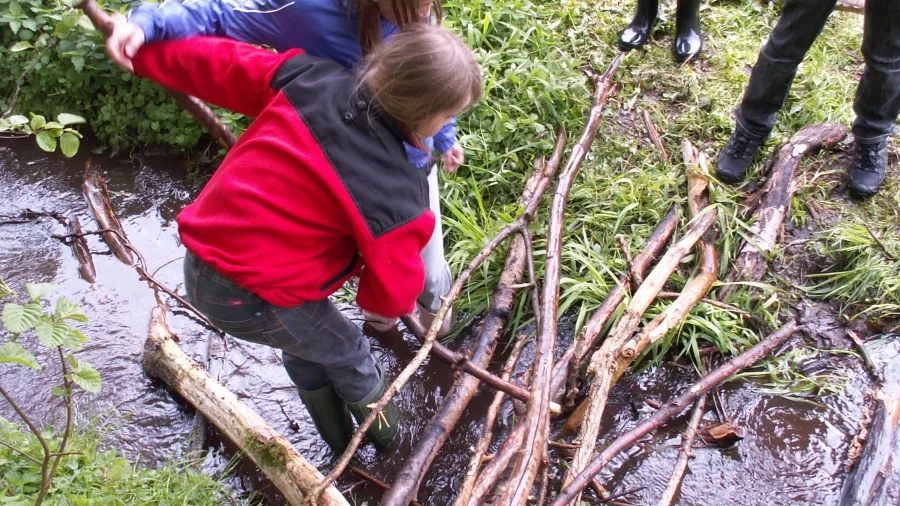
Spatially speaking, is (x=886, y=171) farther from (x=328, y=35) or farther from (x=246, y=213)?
(x=246, y=213)

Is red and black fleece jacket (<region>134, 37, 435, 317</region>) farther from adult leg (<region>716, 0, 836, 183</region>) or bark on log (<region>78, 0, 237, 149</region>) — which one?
adult leg (<region>716, 0, 836, 183</region>)

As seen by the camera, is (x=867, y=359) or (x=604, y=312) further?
(x=604, y=312)

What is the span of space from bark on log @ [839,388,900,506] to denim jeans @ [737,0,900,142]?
5.06 feet

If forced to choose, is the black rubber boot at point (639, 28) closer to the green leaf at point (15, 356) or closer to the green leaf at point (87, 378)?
the green leaf at point (87, 378)

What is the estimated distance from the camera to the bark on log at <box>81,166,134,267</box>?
11.4 ft

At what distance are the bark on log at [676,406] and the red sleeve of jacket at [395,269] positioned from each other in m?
0.83

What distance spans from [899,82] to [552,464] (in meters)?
2.48

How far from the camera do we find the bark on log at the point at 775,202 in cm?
311

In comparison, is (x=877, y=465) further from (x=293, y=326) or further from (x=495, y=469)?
(x=293, y=326)

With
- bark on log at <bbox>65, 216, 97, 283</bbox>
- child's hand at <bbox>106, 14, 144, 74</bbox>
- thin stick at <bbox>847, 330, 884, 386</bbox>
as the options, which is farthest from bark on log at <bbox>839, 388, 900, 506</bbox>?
bark on log at <bbox>65, 216, 97, 283</bbox>

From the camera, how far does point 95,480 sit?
2.28 meters

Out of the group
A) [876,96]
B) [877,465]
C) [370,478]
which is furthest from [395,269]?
[876,96]

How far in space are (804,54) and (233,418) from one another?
10.5 feet

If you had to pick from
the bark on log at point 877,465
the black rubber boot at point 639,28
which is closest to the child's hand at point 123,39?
the bark on log at point 877,465
